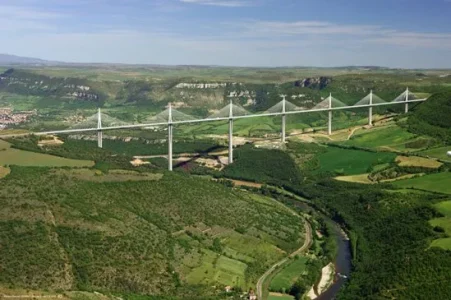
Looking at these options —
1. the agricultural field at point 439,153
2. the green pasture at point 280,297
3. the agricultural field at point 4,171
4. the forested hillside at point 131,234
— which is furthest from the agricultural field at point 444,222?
the agricultural field at point 4,171

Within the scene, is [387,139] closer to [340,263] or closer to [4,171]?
[340,263]

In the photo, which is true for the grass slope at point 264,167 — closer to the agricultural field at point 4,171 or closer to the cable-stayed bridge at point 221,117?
the cable-stayed bridge at point 221,117

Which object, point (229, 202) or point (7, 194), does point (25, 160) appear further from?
point (229, 202)

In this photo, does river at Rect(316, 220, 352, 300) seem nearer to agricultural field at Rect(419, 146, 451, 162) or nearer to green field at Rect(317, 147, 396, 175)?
green field at Rect(317, 147, 396, 175)

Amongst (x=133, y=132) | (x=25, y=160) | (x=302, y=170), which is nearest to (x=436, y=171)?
(x=302, y=170)

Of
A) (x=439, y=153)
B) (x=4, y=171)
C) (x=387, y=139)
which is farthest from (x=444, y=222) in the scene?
(x=387, y=139)
